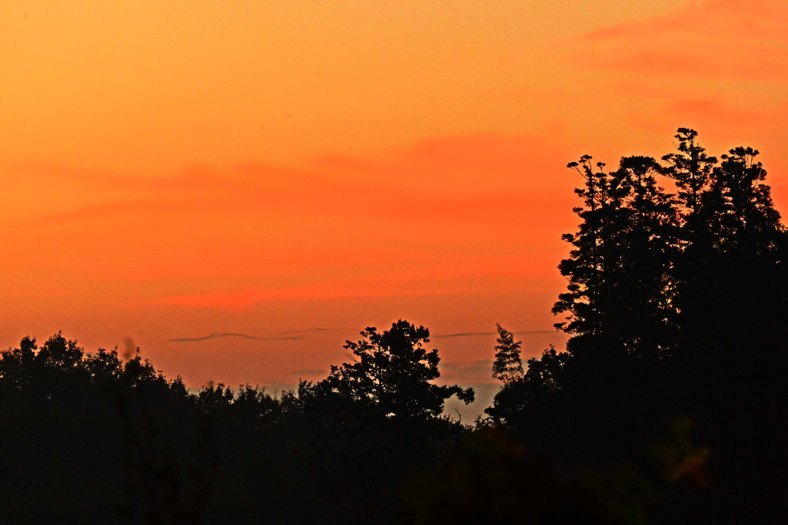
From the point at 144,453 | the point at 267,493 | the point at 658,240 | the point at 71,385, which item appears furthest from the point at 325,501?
the point at 144,453

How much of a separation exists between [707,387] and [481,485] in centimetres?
6367

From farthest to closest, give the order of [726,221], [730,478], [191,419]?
1. [191,419]
2. [726,221]
3. [730,478]

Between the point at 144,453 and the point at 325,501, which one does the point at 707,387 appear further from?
the point at 144,453

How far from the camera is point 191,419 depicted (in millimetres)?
158250

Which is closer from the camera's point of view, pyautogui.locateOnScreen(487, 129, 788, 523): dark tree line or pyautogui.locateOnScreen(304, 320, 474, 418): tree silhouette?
pyautogui.locateOnScreen(487, 129, 788, 523): dark tree line

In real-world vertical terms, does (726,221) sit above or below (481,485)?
above

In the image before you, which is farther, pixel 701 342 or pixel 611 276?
pixel 611 276

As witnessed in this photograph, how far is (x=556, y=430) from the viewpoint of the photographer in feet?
259

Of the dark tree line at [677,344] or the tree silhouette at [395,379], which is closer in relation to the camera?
the dark tree line at [677,344]

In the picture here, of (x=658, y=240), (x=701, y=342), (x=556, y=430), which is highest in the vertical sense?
(x=658, y=240)

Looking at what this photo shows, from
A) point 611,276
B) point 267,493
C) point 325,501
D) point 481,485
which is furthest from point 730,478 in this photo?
point 267,493

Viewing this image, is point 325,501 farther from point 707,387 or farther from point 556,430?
point 707,387

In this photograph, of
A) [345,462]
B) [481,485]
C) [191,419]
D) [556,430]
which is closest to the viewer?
[481,485]

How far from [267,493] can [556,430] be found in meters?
55.4
